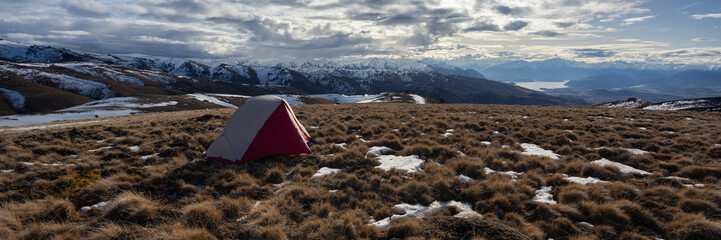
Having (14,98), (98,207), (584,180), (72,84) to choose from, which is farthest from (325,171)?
(72,84)

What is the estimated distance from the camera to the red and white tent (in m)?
10.4

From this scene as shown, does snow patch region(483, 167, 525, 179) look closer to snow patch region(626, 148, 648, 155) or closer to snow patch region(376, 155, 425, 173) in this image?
snow patch region(376, 155, 425, 173)

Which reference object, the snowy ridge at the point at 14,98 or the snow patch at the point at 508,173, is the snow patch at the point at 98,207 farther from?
the snowy ridge at the point at 14,98

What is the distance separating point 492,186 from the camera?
7.54 metres

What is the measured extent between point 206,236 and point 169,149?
8074 mm

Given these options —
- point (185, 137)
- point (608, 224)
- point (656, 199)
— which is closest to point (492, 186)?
point (608, 224)

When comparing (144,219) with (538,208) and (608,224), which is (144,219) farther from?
(608,224)

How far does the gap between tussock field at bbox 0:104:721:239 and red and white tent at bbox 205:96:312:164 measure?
1.44 ft

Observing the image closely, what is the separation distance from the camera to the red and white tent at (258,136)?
10414 mm

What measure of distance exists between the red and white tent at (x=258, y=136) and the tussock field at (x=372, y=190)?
440 millimetres

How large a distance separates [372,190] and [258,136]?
526cm

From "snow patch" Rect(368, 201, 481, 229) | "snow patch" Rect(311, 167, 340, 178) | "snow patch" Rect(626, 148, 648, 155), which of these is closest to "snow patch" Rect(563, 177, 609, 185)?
"snow patch" Rect(368, 201, 481, 229)

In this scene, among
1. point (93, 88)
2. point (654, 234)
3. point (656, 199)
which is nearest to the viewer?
point (654, 234)

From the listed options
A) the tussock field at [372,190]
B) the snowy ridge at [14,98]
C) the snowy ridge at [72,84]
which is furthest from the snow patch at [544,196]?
the snowy ridge at [72,84]
